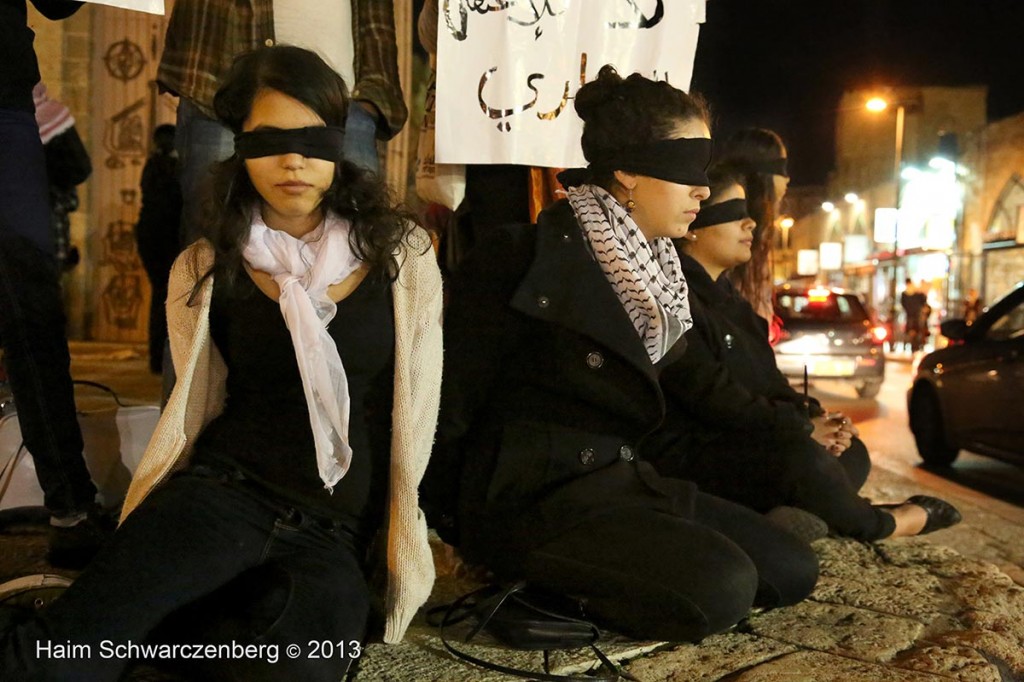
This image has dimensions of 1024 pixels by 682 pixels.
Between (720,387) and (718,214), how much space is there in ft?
2.76

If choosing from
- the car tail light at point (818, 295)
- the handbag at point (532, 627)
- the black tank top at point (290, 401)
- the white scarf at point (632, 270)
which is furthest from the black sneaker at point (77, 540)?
the car tail light at point (818, 295)

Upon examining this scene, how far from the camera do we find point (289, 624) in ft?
6.86

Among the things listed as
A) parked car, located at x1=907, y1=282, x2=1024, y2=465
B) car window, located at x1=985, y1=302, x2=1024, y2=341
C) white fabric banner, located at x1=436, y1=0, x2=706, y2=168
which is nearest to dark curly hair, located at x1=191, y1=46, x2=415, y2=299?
white fabric banner, located at x1=436, y1=0, x2=706, y2=168

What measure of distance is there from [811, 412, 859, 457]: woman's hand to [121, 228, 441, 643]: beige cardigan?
6.44 ft

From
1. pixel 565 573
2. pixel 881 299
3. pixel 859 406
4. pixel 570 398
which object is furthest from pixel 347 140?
pixel 881 299

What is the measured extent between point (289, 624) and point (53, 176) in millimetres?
2388

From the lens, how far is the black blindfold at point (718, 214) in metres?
3.96

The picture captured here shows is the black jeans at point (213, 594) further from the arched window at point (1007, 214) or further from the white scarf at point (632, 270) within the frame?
A: the arched window at point (1007, 214)

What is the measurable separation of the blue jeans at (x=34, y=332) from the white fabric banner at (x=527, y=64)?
1490 mm

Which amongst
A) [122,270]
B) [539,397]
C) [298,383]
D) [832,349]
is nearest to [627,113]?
[539,397]

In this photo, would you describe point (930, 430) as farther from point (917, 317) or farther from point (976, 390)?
point (917, 317)

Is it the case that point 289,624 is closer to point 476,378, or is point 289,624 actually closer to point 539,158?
point 476,378

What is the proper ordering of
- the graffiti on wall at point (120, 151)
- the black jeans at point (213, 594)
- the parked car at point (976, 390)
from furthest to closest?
the graffiti on wall at point (120, 151), the parked car at point (976, 390), the black jeans at point (213, 594)

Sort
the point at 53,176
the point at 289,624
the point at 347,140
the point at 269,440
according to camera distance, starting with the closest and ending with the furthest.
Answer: the point at 289,624, the point at 269,440, the point at 347,140, the point at 53,176
